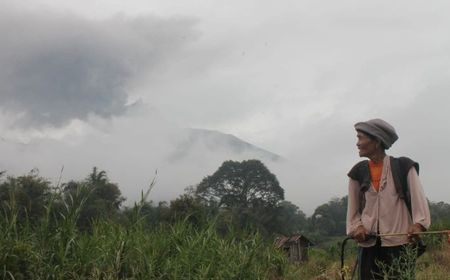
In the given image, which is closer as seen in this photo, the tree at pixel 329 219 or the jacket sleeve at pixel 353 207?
the jacket sleeve at pixel 353 207

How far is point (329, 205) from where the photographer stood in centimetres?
5772

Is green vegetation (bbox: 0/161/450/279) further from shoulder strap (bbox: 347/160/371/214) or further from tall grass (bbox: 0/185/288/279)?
shoulder strap (bbox: 347/160/371/214)

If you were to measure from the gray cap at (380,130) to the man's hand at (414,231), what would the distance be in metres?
0.59

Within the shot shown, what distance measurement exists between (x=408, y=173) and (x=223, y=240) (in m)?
1.71

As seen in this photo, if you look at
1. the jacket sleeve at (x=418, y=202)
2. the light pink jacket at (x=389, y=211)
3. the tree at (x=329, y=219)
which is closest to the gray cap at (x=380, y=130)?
the light pink jacket at (x=389, y=211)

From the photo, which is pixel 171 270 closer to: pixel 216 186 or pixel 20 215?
pixel 20 215

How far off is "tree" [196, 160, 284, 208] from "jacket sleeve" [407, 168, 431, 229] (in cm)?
4254

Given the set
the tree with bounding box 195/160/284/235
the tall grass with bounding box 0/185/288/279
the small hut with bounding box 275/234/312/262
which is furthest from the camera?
the tree with bounding box 195/160/284/235

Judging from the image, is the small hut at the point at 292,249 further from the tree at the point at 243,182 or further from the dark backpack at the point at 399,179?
the tree at the point at 243,182

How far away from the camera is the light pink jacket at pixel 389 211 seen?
3293mm

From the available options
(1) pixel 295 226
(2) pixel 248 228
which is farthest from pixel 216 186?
(2) pixel 248 228

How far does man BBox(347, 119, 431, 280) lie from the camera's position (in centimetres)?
332

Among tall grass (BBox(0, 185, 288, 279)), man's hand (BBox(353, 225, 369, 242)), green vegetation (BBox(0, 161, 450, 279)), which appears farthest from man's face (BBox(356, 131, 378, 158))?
tall grass (BBox(0, 185, 288, 279))

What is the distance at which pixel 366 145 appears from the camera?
3551mm
